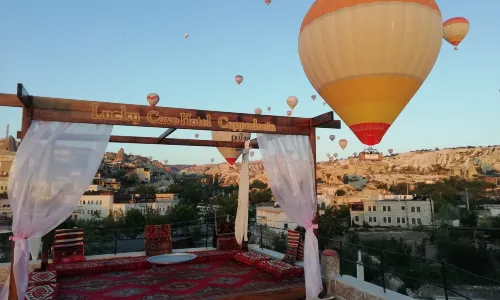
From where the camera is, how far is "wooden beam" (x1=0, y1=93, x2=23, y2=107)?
4242 millimetres

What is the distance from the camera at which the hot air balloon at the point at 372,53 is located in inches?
192

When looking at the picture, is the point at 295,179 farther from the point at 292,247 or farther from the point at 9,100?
the point at 9,100

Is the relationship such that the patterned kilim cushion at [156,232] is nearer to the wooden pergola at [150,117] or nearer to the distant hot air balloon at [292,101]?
the wooden pergola at [150,117]

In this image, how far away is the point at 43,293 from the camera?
15.3ft

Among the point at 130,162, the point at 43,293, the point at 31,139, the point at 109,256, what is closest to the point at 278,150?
the point at 31,139

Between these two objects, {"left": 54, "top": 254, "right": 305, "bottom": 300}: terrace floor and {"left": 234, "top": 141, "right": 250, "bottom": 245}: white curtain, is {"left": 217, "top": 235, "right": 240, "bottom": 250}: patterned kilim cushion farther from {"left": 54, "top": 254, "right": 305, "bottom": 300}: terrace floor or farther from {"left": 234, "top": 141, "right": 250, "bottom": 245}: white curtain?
{"left": 54, "top": 254, "right": 305, "bottom": 300}: terrace floor

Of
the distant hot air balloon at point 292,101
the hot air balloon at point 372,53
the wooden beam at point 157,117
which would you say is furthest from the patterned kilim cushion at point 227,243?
the hot air balloon at point 372,53

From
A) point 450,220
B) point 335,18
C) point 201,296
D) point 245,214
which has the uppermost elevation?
point 335,18

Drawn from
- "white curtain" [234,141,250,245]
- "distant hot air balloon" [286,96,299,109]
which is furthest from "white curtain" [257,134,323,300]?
"distant hot air balloon" [286,96,299,109]

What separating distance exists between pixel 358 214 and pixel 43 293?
201 feet

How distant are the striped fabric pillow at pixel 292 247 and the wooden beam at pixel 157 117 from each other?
2.06 m

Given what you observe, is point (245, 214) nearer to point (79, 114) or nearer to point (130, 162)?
point (79, 114)

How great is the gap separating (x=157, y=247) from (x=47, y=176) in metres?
3.75

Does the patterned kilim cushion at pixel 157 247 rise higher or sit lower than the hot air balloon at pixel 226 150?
lower
